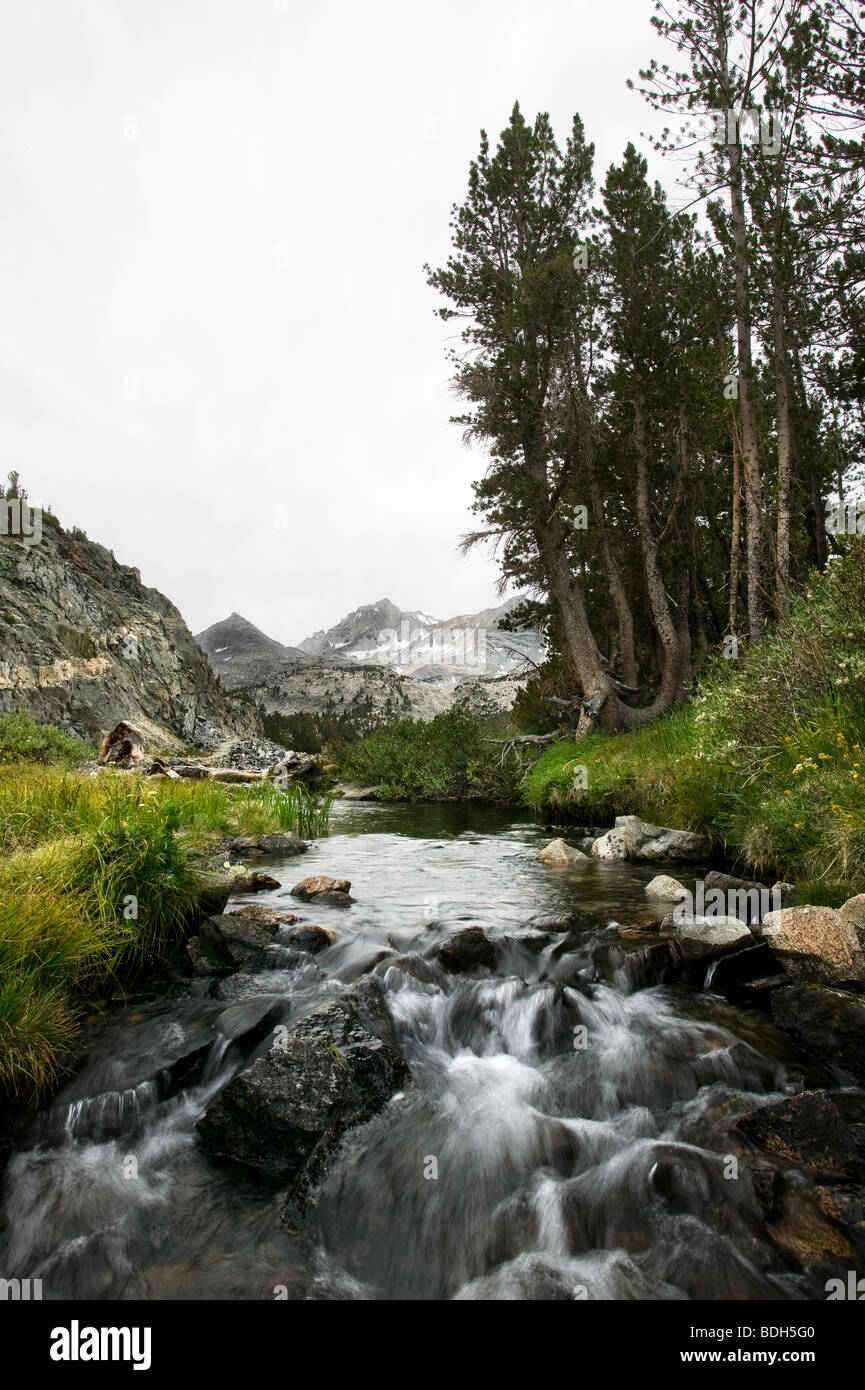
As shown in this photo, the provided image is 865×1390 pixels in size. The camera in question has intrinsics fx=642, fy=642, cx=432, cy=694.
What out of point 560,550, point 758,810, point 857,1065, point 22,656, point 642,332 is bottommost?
point 857,1065

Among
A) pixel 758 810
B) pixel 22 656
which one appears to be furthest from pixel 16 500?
pixel 758 810

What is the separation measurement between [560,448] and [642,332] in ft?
13.9

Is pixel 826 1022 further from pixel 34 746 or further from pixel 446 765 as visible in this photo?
pixel 446 765

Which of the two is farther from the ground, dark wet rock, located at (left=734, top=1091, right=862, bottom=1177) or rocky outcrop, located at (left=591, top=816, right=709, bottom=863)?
rocky outcrop, located at (left=591, top=816, right=709, bottom=863)

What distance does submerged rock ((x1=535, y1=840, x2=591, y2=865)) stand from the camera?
11.4 m

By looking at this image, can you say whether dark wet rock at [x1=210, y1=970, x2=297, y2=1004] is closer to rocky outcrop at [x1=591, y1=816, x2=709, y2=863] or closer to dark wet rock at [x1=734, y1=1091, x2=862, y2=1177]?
dark wet rock at [x1=734, y1=1091, x2=862, y2=1177]

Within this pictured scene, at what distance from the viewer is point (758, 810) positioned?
8.77 metres

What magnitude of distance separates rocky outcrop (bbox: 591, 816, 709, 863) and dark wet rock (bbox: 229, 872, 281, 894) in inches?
239

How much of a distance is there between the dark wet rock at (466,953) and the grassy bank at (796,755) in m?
3.54

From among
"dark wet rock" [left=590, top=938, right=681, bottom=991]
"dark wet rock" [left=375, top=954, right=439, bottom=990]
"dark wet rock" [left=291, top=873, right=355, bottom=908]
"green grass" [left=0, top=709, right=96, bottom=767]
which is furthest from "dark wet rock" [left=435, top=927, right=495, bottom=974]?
"green grass" [left=0, top=709, right=96, bottom=767]

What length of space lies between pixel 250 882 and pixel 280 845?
389 cm

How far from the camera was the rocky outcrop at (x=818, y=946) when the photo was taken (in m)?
5.27

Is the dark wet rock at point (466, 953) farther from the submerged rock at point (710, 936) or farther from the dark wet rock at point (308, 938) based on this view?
the submerged rock at point (710, 936)
